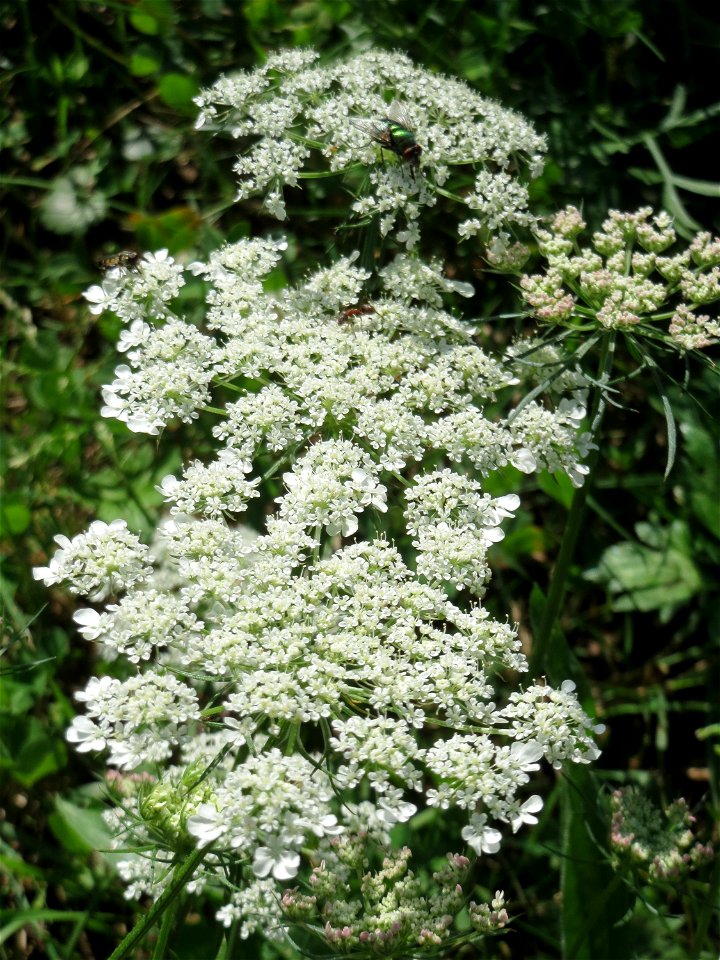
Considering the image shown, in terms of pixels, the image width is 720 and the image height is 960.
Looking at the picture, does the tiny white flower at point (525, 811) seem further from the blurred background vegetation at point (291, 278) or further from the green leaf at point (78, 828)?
the green leaf at point (78, 828)

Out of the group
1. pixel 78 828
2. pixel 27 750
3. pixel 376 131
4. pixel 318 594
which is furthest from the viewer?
pixel 27 750

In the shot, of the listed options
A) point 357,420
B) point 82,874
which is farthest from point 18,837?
point 357,420

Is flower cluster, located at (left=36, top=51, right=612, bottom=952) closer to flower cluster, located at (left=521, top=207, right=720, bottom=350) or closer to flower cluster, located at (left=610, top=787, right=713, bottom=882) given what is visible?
flower cluster, located at (left=521, top=207, right=720, bottom=350)

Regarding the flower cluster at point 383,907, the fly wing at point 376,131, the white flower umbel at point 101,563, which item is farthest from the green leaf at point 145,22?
the flower cluster at point 383,907

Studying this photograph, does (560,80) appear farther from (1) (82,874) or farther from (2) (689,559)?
(1) (82,874)

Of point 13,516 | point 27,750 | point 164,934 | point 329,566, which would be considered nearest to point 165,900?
point 164,934

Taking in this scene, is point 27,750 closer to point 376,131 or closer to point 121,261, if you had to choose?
point 121,261
